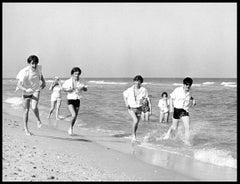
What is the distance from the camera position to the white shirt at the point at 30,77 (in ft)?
27.1

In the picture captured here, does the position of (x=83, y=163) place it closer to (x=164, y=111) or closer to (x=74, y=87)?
(x=74, y=87)

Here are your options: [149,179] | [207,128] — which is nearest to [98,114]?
[207,128]

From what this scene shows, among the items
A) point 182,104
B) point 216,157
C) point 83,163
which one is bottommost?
point 216,157

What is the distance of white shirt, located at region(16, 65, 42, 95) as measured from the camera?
8.25 metres

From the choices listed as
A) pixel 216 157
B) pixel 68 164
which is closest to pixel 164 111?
pixel 216 157

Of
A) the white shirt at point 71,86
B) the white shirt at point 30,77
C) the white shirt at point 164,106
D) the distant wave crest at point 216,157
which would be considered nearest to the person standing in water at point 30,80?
the white shirt at point 30,77

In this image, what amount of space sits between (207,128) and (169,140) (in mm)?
2746

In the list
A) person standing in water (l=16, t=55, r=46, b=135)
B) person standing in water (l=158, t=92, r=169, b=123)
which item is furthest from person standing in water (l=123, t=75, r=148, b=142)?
person standing in water (l=158, t=92, r=169, b=123)

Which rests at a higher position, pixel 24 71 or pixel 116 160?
pixel 24 71

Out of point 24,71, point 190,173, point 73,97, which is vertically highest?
point 24,71

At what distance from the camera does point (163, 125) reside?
1338 cm

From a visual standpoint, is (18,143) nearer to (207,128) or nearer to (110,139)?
(110,139)

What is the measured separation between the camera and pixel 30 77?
27.2 ft

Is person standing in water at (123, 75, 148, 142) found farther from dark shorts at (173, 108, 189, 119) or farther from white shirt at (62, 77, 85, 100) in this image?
white shirt at (62, 77, 85, 100)
